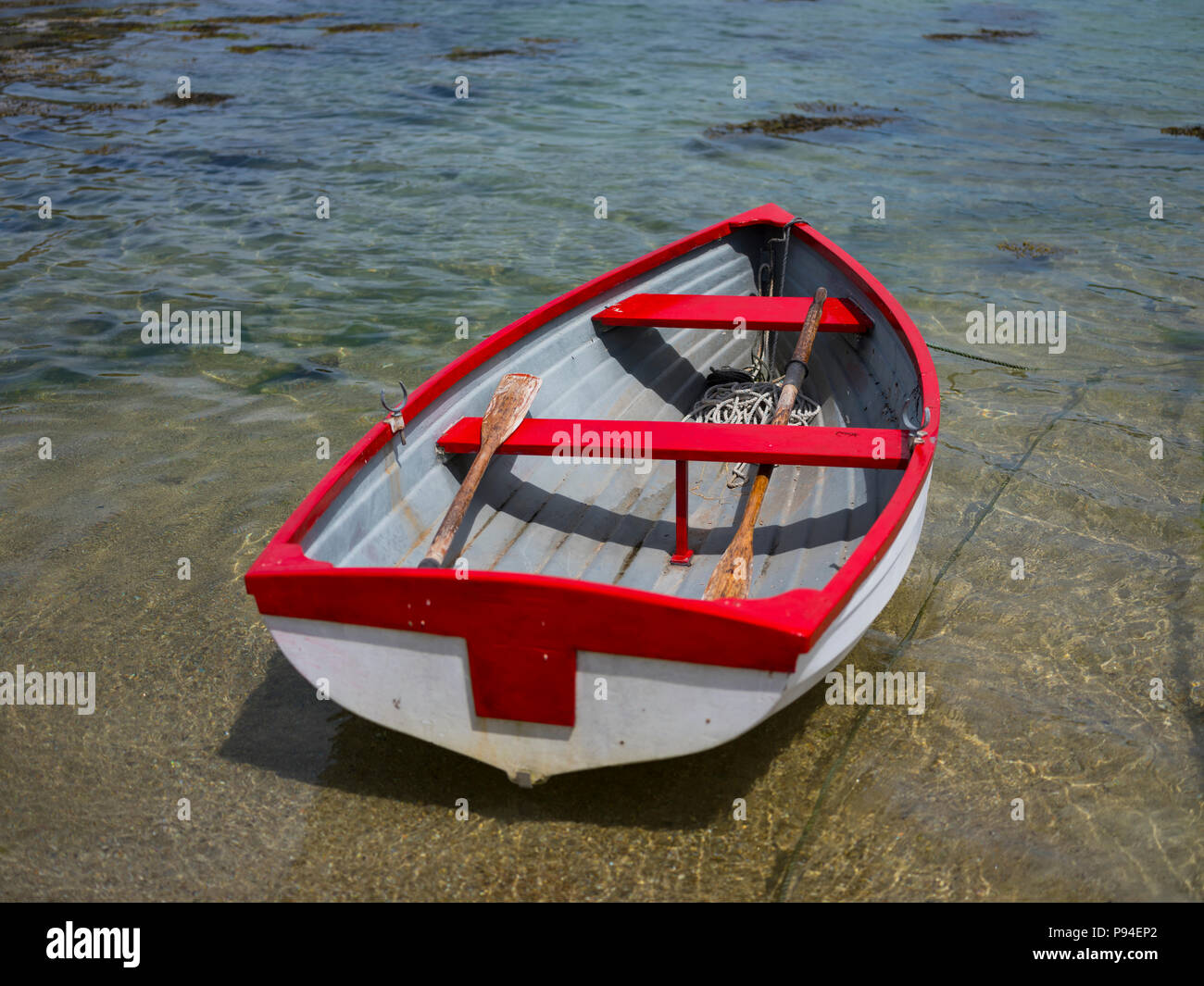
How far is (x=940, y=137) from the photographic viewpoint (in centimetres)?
1351

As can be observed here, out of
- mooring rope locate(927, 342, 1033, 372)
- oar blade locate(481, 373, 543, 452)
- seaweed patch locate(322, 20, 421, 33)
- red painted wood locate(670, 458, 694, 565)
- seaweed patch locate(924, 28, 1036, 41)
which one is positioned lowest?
mooring rope locate(927, 342, 1033, 372)

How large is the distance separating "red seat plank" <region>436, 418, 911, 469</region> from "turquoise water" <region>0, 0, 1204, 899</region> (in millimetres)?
993

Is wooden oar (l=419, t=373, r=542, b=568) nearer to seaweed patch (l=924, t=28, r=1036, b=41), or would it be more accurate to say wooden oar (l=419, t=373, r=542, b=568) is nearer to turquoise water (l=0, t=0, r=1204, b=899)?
turquoise water (l=0, t=0, r=1204, b=899)

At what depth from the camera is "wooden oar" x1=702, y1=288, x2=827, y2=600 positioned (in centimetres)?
352

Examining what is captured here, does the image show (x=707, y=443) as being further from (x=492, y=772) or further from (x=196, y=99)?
(x=196, y=99)

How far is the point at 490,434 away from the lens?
4219 millimetres

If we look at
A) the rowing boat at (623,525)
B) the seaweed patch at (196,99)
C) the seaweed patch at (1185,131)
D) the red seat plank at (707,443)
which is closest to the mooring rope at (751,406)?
the rowing boat at (623,525)

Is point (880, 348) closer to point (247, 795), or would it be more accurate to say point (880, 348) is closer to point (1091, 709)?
point (1091, 709)

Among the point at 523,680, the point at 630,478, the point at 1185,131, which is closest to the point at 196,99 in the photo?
the point at 630,478

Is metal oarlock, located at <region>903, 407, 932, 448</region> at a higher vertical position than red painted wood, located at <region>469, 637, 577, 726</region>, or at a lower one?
higher

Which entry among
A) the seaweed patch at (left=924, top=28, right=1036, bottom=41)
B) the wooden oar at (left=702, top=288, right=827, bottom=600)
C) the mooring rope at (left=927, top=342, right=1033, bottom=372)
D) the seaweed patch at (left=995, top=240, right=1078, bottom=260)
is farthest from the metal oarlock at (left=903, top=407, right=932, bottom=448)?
the seaweed patch at (left=924, top=28, right=1036, bottom=41)

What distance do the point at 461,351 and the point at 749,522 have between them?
14.7 feet

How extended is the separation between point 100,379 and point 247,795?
15.3 feet

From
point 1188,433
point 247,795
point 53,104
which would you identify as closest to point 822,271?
point 1188,433
